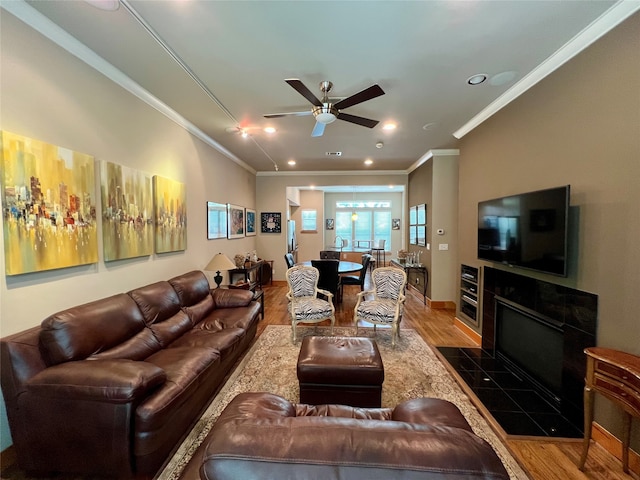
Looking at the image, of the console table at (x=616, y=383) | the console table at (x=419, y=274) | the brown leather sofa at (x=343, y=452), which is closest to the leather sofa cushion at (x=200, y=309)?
the brown leather sofa at (x=343, y=452)

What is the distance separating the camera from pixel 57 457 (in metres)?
1.58

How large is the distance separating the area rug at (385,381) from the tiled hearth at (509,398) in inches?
7.1

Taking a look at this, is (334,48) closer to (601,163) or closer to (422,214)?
(601,163)

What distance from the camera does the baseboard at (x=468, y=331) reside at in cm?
363

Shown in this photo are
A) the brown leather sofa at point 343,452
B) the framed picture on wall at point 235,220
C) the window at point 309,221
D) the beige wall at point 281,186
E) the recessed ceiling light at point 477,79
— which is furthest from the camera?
the window at point 309,221

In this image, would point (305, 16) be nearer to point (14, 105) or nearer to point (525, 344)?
point (14, 105)

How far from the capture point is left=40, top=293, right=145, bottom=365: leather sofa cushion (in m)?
1.70

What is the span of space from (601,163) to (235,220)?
528cm

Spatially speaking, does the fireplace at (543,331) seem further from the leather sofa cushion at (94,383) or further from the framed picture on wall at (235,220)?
the framed picture on wall at (235,220)

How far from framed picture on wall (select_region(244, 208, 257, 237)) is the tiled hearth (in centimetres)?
475

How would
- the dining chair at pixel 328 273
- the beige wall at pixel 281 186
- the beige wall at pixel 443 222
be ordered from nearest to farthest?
the dining chair at pixel 328 273 < the beige wall at pixel 443 222 < the beige wall at pixel 281 186

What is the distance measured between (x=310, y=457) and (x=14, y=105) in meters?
2.68

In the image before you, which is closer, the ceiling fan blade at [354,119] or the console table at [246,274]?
the ceiling fan blade at [354,119]

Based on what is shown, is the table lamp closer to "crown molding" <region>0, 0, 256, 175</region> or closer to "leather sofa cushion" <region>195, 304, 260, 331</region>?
"leather sofa cushion" <region>195, 304, 260, 331</region>
